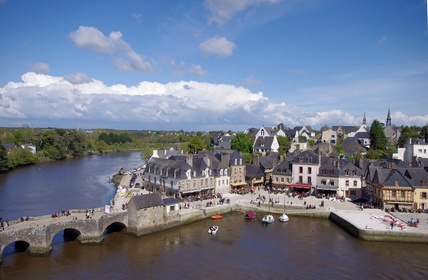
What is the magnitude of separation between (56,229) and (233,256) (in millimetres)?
15256

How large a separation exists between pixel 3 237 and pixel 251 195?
3112 cm

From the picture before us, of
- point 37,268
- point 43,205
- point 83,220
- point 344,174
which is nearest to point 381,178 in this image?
point 344,174

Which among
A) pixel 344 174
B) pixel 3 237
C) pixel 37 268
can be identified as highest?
pixel 344 174

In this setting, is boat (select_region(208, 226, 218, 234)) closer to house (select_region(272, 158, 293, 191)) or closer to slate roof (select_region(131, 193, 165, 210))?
slate roof (select_region(131, 193, 165, 210))

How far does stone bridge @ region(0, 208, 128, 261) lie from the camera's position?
27.6 metres

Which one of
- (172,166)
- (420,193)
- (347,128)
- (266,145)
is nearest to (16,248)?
(172,166)

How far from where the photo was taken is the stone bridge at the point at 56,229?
27.6 m

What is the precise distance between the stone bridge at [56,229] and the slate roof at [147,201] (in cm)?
171

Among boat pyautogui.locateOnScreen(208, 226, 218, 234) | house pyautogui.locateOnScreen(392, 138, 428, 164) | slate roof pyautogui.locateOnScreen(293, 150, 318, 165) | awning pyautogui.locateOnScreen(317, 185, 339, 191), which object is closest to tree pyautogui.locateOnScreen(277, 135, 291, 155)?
house pyautogui.locateOnScreen(392, 138, 428, 164)

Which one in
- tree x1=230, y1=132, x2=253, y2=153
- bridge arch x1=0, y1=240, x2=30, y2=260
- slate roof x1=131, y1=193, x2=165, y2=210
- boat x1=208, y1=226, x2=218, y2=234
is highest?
tree x1=230, y1=132, x2=253, y2=153

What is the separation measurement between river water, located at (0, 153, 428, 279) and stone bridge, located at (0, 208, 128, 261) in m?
0.90

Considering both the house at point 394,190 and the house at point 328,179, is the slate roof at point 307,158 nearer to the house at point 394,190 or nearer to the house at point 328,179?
the house at point 328,179

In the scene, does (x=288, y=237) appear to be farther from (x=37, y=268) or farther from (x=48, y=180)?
(x=48, y=180)

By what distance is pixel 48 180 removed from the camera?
210 ft
